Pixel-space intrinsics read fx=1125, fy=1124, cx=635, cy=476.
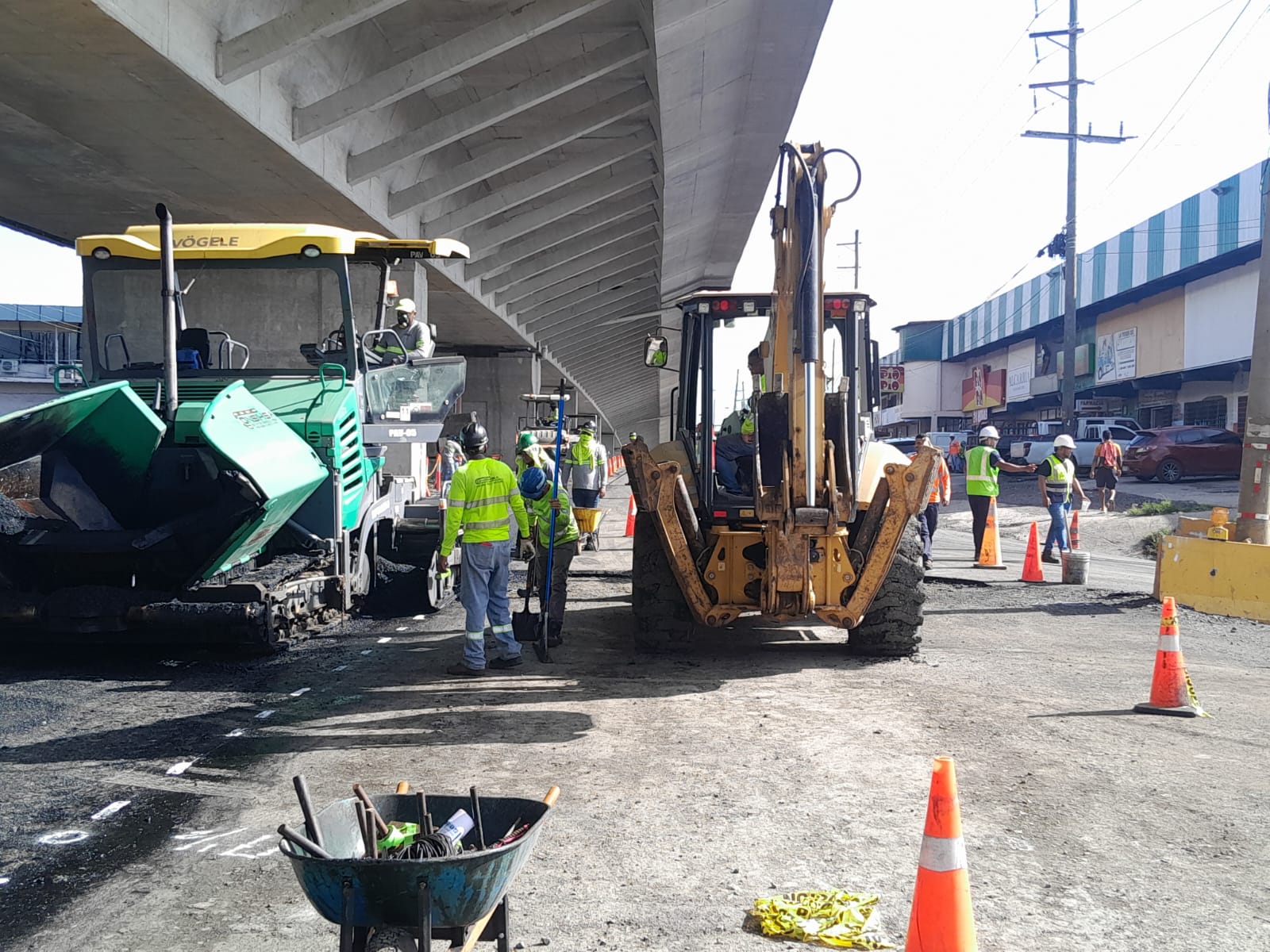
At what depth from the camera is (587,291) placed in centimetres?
3067

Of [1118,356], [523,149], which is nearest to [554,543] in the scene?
[523,149]

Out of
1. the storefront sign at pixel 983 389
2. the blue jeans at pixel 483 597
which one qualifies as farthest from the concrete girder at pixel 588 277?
the storefront sign at pixel 983 389

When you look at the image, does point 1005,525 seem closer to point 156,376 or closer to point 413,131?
point 413,131

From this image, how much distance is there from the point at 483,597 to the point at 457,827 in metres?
4.96

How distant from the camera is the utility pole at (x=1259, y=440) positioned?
11188 millimetres

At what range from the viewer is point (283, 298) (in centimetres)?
883

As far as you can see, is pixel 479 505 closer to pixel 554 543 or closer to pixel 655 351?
pixel 554 543

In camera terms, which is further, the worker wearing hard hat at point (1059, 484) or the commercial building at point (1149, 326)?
the commercial building at point (1149, 326)

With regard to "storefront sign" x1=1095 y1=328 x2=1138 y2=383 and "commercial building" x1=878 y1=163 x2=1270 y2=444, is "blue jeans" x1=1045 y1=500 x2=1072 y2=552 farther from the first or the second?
"storefront sign" x1=1095 y1=328 x2=1138 y2=383

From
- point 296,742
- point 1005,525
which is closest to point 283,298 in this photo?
point 296,742

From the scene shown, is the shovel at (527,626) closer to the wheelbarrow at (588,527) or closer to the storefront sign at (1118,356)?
the wheelbarrow at (588,527)

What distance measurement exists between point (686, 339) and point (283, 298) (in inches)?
125

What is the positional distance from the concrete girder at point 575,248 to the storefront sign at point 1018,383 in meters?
31.3

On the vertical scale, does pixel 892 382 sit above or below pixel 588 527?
above
